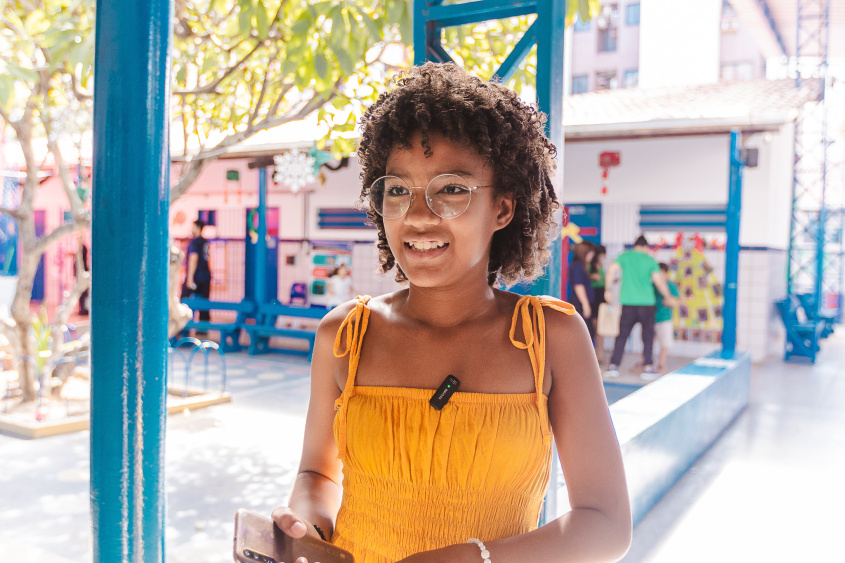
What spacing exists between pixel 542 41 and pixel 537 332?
4.58 ft

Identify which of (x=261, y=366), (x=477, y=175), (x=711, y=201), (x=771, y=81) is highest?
(x=771, y=81)

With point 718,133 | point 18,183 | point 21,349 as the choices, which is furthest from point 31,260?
point 18,183

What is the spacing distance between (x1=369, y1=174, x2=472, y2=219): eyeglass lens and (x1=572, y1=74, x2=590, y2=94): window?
30666 millimetres

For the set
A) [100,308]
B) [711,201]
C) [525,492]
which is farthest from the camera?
[711,201]

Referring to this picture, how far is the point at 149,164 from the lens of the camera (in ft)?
4.86

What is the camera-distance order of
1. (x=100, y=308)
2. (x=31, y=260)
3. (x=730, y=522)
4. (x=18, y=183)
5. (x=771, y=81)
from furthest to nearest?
(x=18, y=183), (x=771, y=81), (x=31, y=260), (x=730, y=522), (x=100, y=308)

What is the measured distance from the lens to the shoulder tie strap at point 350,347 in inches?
57.1

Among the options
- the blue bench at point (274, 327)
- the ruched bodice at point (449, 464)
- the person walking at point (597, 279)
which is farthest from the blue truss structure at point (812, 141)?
the ruched bodice at point (449, 464)

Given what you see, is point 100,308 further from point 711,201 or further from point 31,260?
point 711,201

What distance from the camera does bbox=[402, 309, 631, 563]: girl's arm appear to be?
49.3 inches

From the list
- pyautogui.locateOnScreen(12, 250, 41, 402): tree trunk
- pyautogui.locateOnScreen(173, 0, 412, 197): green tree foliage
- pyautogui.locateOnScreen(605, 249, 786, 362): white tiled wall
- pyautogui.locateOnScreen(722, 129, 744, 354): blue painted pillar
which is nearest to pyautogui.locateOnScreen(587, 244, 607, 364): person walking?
pyautogui.locateOnScreen(605, 249, 786, 362): white tiled wall

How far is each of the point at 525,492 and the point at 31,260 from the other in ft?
22.7

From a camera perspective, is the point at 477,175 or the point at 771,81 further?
Result: the point at 771,81

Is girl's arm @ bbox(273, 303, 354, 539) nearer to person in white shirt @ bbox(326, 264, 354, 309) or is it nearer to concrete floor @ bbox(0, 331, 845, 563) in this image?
concrete floor @ bbox(0, 331, 845, 563)
